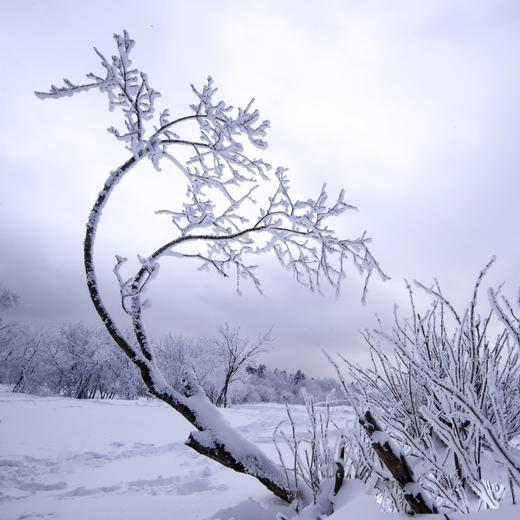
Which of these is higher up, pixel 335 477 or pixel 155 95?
pixel 155 95

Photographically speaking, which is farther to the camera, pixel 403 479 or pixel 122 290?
pixel 122 290

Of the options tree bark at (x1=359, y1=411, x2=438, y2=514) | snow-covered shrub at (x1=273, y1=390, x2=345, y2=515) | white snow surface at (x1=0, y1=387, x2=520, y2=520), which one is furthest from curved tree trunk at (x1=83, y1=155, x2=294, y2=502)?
tree bark at (x1=359, y1=411, x2=438, y2=514)

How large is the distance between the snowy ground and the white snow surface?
0.01 metres

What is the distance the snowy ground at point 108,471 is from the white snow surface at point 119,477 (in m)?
0.01

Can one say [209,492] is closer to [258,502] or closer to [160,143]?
[258,502]

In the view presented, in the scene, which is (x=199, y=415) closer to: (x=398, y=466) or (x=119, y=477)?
(x=398, y=466)

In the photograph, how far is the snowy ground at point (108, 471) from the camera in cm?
356

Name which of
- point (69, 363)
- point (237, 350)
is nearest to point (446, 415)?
point (237, 350)

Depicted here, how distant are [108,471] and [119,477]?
2.11 ft

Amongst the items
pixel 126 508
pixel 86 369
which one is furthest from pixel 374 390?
pixel 86 369

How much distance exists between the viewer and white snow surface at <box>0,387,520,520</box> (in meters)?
3.03

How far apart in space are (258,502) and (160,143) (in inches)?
165

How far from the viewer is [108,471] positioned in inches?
215

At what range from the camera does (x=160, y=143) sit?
14.1ft
